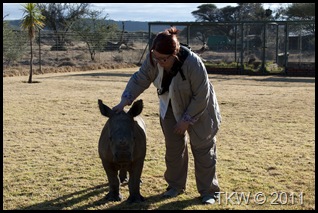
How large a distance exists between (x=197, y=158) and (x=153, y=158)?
6.48 feet

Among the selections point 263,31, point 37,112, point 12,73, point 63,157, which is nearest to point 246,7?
point 263,31

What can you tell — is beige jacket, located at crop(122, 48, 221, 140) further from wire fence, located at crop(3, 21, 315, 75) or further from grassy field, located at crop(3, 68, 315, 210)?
wire fence, located at crop(3, 21, 315, 75)

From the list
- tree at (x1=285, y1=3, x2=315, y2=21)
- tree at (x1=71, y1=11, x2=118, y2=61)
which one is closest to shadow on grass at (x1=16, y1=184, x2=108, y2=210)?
tree at (x1=71, y1=11, x2=118, y2=61)

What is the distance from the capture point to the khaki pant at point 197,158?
17.8ft

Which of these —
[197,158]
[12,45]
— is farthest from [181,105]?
[12,45]

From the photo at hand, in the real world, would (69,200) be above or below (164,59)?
below

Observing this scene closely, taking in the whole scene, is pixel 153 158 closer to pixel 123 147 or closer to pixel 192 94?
pixel 192 94

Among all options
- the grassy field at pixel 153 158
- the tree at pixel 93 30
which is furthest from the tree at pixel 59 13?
the grassy field at pixel 153 158

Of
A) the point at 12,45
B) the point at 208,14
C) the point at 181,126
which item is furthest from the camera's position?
the point at 208,14

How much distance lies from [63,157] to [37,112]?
14.9 ft

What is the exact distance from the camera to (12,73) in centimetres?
2386

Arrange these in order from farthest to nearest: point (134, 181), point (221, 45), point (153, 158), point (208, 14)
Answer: point (208, 14), point (221, 45), point (153, 158), point (134, 181)

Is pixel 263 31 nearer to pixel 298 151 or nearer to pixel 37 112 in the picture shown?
pixel 37 112

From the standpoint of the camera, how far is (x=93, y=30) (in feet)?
115
